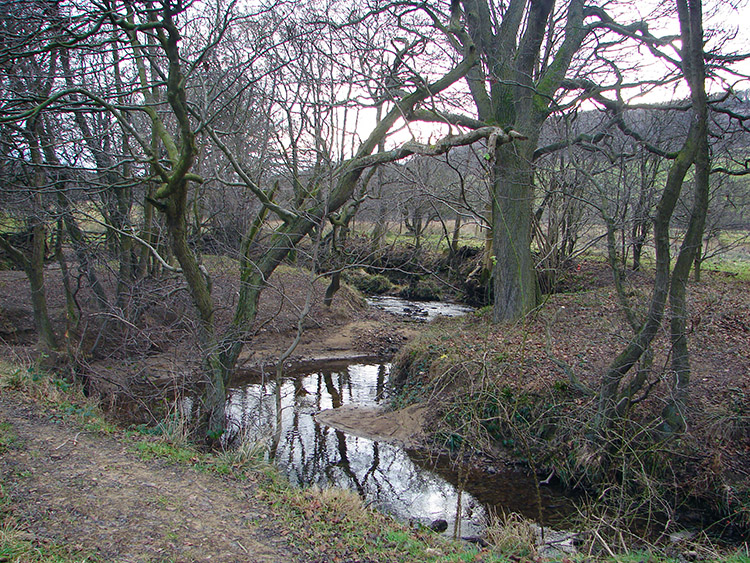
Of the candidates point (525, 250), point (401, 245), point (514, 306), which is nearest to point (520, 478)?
point (514, 306)

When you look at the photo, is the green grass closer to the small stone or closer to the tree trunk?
the small stone

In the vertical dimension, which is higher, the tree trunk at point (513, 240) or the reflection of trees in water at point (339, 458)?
the tree trunk at point (513, 240)

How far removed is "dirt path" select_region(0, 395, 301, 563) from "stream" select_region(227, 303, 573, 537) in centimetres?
173

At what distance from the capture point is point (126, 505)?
487 cm

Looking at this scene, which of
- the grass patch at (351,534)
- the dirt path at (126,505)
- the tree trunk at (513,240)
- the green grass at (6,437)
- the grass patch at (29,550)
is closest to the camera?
the grass patch at (29,550)

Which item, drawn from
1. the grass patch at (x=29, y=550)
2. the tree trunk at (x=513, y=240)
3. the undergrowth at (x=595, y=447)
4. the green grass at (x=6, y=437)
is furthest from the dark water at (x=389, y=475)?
the tree trunk at (x=513, y=240)

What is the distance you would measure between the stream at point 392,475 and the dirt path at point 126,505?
173 cm

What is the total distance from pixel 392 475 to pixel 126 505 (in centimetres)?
433

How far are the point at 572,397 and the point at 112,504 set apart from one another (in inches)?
272

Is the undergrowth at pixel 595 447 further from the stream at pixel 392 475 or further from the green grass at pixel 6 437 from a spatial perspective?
the green grass at pixel 6 437

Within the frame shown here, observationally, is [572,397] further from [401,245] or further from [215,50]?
[401,245]

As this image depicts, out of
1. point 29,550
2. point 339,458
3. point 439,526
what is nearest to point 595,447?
point 439,526

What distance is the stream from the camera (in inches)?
277

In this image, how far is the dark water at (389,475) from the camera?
7.08 metres
